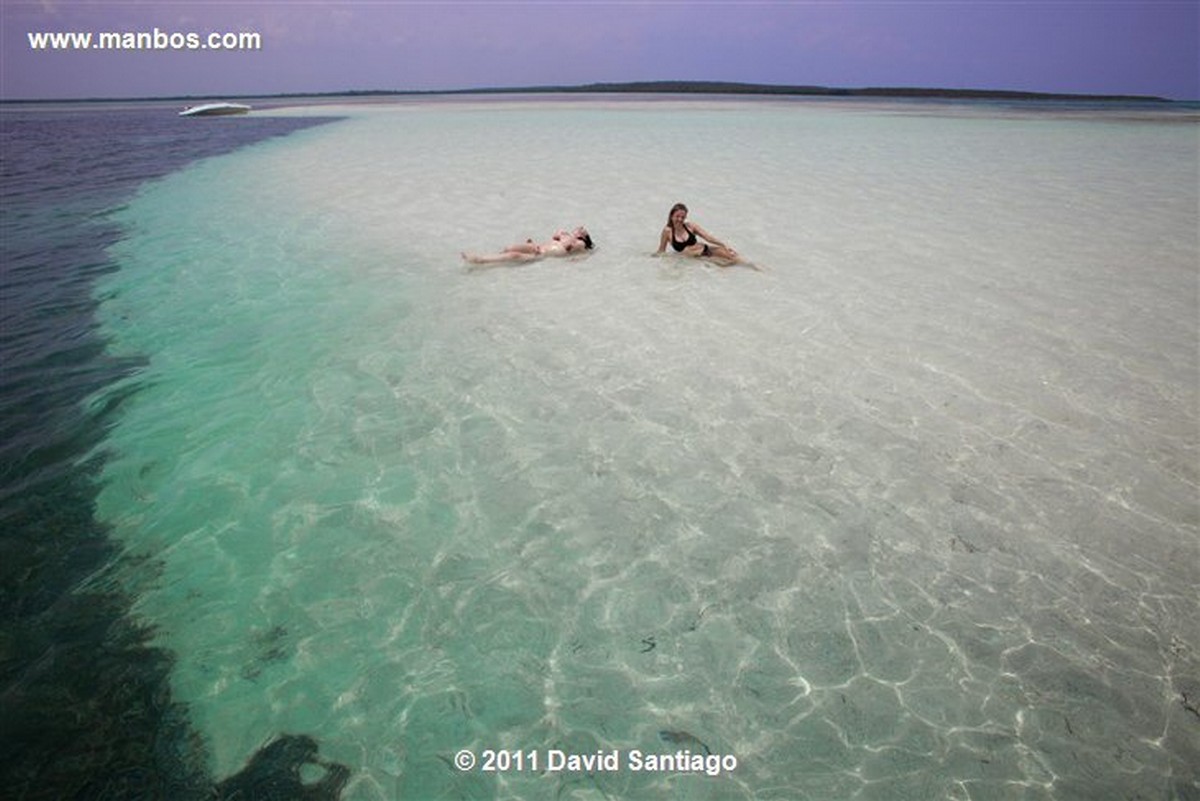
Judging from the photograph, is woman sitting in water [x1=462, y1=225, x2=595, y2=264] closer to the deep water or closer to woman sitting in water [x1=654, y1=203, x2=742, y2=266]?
woman sitting in water [x1=654, y1=203, x2=742, y2=266]

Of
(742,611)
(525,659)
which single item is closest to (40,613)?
(525,659)

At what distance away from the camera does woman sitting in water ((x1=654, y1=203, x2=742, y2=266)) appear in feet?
31.6

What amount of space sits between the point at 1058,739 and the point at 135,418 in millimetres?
7378

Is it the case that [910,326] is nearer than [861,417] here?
No

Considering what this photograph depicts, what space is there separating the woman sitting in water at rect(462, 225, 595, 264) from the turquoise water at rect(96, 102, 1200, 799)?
35cm

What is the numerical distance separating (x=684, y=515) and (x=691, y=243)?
6.61 metres

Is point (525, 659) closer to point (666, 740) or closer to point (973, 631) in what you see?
point (666, 740)

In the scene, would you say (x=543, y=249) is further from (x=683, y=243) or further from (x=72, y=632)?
(x=72, y=632)

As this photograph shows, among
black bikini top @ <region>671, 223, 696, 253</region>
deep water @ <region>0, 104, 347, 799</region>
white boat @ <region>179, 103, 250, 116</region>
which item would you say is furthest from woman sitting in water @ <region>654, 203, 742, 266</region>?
white boat @ <region>179, 103, 250, 116</region>

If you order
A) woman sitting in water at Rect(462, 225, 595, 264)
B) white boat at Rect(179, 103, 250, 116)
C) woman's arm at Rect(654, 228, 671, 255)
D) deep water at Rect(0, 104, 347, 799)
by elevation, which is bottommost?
deep water at Rect(0, 104, 347, 799)

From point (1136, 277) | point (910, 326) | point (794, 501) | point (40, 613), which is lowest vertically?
point (40, 613)

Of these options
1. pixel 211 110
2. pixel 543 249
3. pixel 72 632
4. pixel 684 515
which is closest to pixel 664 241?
pixel 543 249

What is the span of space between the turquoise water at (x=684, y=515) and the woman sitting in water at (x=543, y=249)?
1.14 ft

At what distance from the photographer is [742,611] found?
366 centimetres
